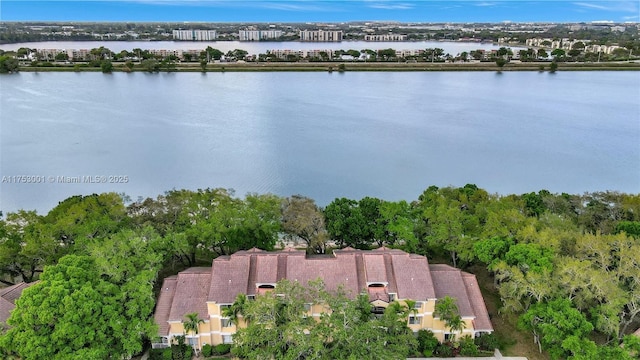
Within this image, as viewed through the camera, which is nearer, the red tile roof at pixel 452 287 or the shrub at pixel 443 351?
the shrub at pixel 443 351

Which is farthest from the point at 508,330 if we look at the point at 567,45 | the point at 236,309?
the point at 567,45

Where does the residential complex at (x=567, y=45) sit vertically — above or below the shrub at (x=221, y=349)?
above

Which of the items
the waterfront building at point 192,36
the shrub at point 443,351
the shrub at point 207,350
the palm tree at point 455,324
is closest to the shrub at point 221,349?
the shrub at point 207,350

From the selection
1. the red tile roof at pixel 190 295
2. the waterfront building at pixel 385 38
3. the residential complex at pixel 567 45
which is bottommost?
the red tile roof at pixel 190 295

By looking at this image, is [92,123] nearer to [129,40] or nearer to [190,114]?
[190,114]

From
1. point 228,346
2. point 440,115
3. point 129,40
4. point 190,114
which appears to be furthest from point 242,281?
point 129,40

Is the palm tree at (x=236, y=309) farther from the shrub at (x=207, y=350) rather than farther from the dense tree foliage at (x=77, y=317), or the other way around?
the dense tree foliage at (x=77, y=317)

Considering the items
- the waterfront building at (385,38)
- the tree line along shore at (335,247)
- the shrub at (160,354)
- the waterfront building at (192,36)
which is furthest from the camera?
the waterfront building at (385,38)
